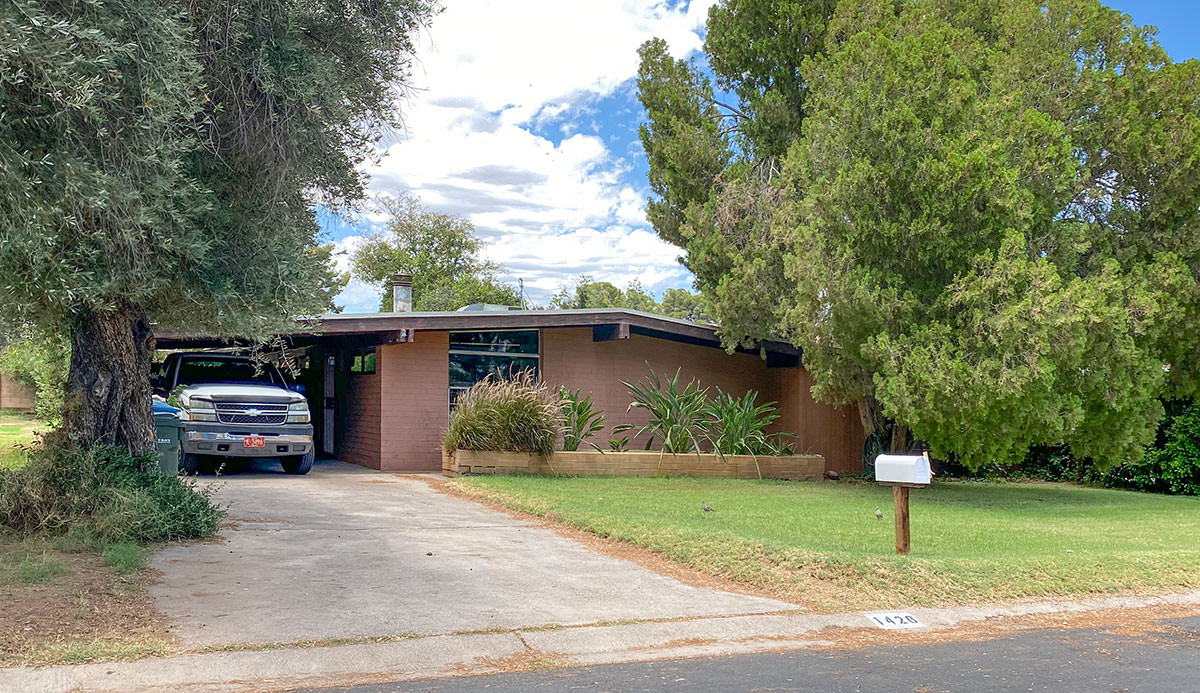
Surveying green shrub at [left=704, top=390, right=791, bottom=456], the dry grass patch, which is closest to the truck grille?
the dry grass patch

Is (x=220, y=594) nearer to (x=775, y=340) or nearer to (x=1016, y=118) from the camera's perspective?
(x=1016, y=118)

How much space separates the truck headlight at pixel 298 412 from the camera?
49.9 ft

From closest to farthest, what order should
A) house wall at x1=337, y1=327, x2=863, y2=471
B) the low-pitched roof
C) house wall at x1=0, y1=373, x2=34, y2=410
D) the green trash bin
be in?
the green trash bin < the low-pitched roof < house wall at x1=337, y1=327, x2=863, y2=471 < house wall at x1=0, y1=373, x2=34, y2=410

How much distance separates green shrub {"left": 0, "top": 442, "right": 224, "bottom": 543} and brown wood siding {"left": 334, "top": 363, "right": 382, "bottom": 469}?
9.72m

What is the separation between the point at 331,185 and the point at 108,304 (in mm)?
2341

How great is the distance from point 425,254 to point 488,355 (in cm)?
3040

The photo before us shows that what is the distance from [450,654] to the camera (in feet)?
18.8

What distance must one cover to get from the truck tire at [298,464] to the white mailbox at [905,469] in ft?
34.8

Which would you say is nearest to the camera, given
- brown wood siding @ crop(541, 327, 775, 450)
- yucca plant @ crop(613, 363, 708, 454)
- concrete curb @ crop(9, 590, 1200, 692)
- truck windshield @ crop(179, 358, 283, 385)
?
concrete curb @ crop(9, 590, 1200, 692)

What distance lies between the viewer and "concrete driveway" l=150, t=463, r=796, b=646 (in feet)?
20.7

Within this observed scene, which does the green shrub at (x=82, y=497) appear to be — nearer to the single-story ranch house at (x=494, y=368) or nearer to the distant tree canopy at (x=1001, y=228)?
the single-story ranch house at (x=494, y=368)

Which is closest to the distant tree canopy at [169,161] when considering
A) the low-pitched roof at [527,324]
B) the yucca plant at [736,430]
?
the low-pitched roof at [527,324]

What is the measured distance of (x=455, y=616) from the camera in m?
6.50

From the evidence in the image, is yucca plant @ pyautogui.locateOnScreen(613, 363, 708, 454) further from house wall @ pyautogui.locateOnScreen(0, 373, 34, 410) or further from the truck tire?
house wall @ pyautogui.locateOnScreen(0, 373, 34, 410)
